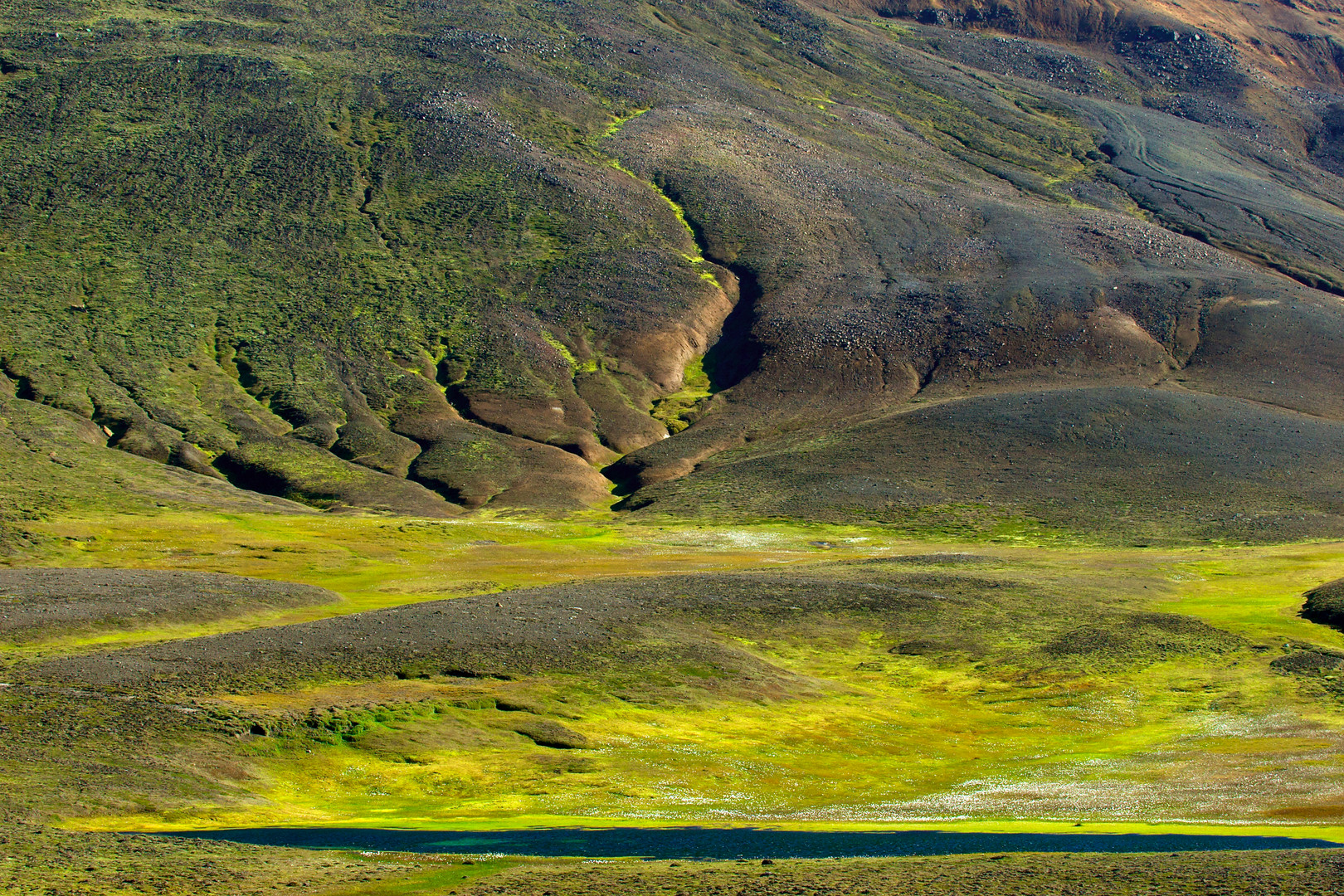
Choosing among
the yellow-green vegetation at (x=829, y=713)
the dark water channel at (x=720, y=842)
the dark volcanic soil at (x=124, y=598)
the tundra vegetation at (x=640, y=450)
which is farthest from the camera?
the dark volcanic soil at (x=124, y=598)

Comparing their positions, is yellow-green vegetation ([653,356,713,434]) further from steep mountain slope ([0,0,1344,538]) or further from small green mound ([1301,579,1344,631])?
small green mound ([1301,579,1344,631])

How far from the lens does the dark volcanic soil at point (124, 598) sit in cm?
4466

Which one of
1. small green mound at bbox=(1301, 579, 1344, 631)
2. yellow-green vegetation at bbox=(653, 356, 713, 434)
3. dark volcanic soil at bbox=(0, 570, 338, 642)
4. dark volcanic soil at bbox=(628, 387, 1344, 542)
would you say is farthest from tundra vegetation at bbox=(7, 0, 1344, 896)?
yellow-green vegetation at bbox=(653, 356, 713, 434)

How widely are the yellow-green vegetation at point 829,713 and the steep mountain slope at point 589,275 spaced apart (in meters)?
28.1

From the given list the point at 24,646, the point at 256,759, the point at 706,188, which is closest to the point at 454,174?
the point at 706,188

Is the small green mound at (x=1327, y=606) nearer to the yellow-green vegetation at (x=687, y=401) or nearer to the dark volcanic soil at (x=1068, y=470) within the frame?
the dark volcanic soil at (x=1068, y=470)

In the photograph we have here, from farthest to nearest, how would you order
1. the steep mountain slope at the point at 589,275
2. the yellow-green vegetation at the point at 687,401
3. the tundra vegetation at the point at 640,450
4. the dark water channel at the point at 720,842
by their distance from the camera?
the yellow-green vegetation at the point at 687,401, the steep mountain slope at the point at 589,275, the tundra vegetation at the point at 640,450, the dark water channel at the point at 720,842

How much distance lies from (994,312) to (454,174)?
68.5m

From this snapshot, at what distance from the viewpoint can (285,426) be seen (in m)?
106

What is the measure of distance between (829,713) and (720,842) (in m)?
13.8

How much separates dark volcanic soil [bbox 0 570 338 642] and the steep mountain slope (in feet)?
82.4

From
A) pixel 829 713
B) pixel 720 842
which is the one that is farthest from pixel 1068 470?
pixel 720 842

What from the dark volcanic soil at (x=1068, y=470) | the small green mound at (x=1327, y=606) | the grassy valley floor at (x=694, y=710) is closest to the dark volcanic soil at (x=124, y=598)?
the grassy valley floor at (x=694, y=710)

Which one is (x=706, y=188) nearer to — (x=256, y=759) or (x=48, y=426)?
(x=48, y=426)
